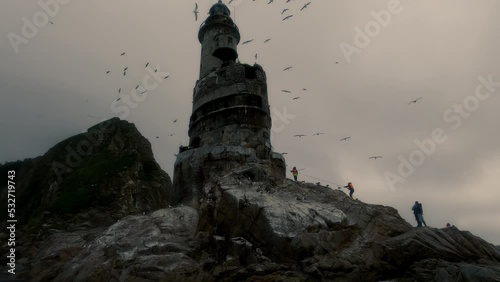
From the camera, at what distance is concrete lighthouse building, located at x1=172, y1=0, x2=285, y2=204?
26.6 meters

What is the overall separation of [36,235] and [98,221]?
6421mm

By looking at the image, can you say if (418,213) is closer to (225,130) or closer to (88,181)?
(225,130)

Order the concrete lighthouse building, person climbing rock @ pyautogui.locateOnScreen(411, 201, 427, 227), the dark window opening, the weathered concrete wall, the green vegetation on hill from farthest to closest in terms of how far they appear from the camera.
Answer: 1. the green vegetation on hill
2. the dark window opening
3. the concrete lighthouse building
4. the weathered concrete wall
5. person climbing rock @ pyautogui.locateOnScreen(411, 201, 427, 227)

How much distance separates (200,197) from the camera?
84.0 feet

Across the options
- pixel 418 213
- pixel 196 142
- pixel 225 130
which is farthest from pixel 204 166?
pixel 418 213

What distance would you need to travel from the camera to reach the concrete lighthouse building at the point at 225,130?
87.1 feet

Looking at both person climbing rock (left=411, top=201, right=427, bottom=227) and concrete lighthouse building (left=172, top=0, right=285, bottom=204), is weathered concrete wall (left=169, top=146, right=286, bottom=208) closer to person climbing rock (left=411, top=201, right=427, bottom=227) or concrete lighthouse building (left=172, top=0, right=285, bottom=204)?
concrete lighthouse building (left=172, top=0, right=285, bottom=204)

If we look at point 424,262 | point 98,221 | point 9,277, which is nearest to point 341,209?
point 424,262

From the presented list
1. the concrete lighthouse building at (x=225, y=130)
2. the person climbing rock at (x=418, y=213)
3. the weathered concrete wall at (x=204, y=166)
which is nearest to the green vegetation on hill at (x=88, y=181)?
the concrete lighthouse building at (x=225, y=130)

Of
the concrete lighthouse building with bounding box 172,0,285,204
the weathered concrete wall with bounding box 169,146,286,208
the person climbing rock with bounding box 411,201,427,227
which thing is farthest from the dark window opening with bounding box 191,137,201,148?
the person climbing rock with bounding box 411,201,427,227

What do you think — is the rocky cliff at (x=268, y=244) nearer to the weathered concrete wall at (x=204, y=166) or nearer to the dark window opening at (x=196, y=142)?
the weathered concrete wall at (x=204, y=166)

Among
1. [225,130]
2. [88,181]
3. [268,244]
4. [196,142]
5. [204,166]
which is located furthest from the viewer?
[88,181]

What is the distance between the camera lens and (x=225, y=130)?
94.0 ft

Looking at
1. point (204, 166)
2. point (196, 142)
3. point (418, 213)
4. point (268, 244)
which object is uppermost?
point (196, 142)
